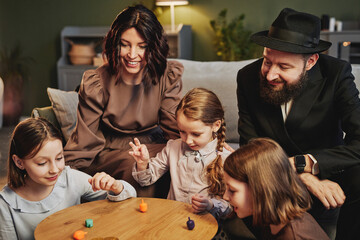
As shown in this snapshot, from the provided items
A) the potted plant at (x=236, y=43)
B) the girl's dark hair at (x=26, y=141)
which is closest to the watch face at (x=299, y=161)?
the girl's dark hair at (x=26, y=141)

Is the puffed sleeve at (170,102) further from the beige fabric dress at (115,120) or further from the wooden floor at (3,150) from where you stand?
the wooden floor at (3,150)

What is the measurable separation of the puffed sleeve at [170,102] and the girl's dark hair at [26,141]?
0.72m

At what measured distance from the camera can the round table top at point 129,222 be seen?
1523 millimetres

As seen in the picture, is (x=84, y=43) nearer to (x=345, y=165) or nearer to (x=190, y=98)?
(x=190, y=98)

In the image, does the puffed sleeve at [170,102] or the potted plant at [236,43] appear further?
the potted plant at [236,43]

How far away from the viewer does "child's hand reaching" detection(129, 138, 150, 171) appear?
1.92 meters

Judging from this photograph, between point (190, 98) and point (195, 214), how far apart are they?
55 cm

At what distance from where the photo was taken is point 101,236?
59.9 inches

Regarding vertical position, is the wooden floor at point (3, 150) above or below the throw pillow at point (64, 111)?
below

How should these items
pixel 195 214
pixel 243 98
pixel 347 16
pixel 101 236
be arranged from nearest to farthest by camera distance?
pixel 101 236
pixel 195 214
pixel 243 98
pixel 347 16

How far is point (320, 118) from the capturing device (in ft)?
6.82

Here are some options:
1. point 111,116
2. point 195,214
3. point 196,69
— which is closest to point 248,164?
point 195,214

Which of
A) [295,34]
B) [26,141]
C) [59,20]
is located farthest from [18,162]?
[59,20]

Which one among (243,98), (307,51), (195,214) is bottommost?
(195,214)
